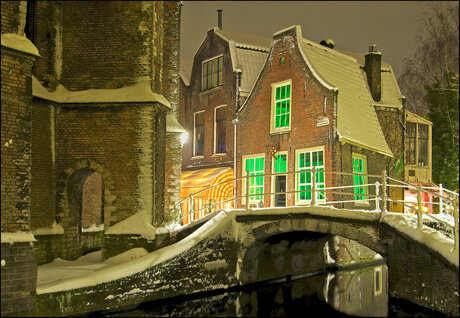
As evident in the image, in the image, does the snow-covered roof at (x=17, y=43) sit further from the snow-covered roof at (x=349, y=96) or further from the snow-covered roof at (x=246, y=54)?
the snow-covered roof at (x=246, y=54)

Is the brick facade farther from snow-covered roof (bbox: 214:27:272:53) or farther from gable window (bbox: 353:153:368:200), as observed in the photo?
gable window (bbox: 353:153:368:200)

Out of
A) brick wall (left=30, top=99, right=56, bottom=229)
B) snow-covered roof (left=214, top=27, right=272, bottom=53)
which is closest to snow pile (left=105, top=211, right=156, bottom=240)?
brick wall (left=30, top=99, right=56, bottom=229)

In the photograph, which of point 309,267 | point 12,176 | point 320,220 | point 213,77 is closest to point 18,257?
point 12,176

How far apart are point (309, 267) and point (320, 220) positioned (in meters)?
4.17

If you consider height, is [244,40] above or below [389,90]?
above

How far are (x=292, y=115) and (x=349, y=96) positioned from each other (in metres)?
2.25

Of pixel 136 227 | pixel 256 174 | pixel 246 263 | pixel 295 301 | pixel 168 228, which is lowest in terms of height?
pixel 295 301

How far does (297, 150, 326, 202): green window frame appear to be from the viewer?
1566 cm

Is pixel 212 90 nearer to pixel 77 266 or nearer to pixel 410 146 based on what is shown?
pixel 410 146

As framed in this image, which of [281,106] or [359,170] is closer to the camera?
[359,170]

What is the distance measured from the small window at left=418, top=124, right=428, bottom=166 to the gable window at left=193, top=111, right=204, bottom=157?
9677 mm

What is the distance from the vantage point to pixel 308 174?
15.9 meters

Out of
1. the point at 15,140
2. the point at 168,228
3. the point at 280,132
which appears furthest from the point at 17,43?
the point at 280,132

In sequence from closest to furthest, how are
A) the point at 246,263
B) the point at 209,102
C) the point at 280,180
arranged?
1. the point at 246,263
2. the point at 280,180
3. the point at 209,102
